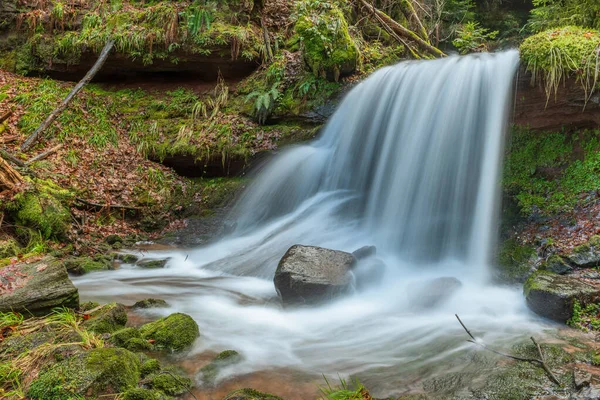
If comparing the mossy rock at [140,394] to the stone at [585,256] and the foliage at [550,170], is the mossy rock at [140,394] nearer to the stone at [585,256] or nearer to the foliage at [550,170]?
the stone at [585,256]

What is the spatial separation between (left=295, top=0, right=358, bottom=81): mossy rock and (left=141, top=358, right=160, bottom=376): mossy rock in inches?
306

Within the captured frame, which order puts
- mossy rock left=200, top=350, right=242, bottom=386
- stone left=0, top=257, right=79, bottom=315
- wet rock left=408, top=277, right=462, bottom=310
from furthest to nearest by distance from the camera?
wet rock left=408, top=277, right=462, bottom=310 → stone left=0, top=257, right=79, bottom=315 → mossy rock left=200, top=350, right=242, bottom=386

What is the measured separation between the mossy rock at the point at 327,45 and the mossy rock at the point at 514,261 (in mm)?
5560

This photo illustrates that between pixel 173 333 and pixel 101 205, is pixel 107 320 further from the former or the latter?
pixel 101 205

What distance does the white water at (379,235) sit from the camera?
429 centimetres

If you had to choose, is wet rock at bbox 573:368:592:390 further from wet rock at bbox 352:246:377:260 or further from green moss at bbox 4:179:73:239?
green moss at bbox 4:179:73:239

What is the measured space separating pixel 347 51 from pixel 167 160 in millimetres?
4596

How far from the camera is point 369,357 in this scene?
13.2 feet

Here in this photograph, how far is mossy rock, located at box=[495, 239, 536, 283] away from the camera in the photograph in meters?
5.42

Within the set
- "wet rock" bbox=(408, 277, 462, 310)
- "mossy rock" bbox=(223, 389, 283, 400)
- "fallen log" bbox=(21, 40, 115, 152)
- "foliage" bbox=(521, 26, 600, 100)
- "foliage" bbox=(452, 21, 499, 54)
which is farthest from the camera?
"foliage" bbox=(452, 21, 499, 54)

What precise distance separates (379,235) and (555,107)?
3111 mm

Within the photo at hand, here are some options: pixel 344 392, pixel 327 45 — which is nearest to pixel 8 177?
pixel 344 392

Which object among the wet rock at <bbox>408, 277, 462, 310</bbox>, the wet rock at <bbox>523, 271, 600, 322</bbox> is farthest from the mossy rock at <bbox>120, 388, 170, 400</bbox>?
the wet rock at <bbox>523, 271, 600, 322</bbox>

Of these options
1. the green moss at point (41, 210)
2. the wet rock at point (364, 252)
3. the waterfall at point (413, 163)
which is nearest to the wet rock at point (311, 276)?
the wet rock at point (364, 252)
